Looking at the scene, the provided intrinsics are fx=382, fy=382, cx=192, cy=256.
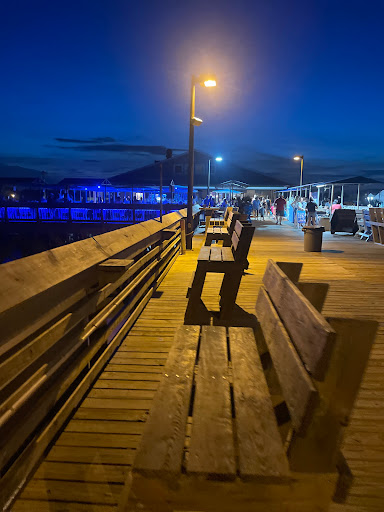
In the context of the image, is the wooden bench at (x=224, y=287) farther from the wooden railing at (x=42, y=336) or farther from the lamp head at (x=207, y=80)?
the lamp head at (x=207, y=80)

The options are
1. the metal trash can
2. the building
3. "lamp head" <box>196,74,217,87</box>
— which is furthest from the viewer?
the building

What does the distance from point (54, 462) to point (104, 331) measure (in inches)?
56.9

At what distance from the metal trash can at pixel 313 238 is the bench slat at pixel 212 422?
9.49m

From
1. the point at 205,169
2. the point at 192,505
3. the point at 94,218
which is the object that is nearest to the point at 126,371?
the point at 192,505

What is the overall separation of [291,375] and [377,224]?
43.6 feet

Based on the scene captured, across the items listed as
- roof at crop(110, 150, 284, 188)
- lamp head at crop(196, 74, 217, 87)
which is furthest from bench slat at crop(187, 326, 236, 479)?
roof at crop(110, 150, 284, 188)

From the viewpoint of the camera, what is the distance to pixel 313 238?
37.3ft

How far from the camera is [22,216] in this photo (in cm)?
3441

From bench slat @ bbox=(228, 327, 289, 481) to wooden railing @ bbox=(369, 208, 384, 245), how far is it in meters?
12.5

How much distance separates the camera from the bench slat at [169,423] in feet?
4.77

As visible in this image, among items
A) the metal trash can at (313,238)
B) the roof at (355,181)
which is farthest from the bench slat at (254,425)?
the roof at (355,181)

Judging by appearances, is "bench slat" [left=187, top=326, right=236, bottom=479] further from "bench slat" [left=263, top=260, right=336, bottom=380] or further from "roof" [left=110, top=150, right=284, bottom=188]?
"roof" [left=110, top=150, right=284, bottom=188]

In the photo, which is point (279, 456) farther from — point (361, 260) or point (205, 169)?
point (205, 169)

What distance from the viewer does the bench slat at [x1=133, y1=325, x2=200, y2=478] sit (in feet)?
4.77
